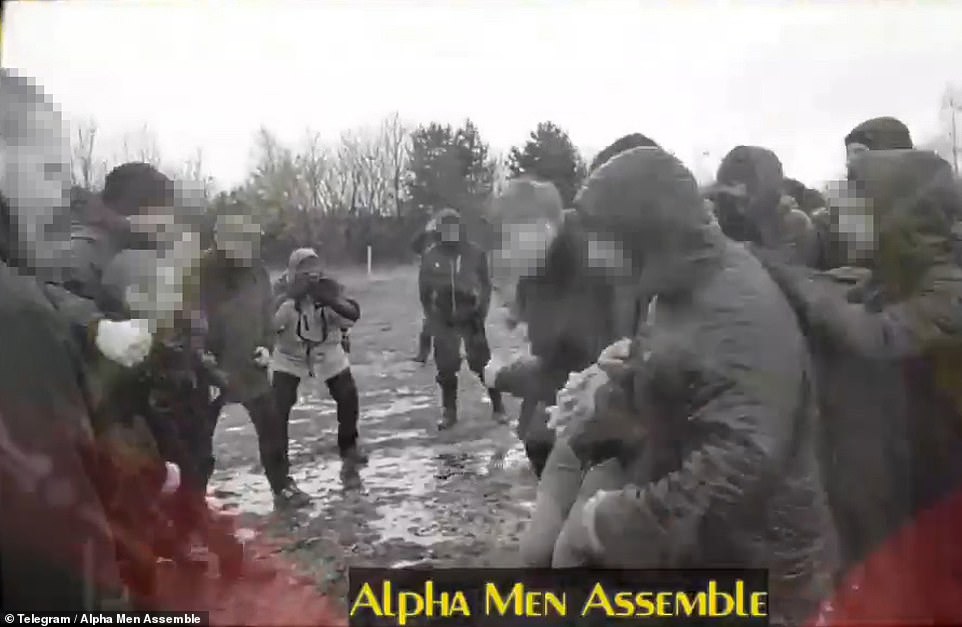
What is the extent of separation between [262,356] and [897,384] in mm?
1126

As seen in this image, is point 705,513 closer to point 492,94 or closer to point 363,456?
point 363,456

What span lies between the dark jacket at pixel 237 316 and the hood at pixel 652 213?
59cm

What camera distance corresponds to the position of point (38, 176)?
165 cm

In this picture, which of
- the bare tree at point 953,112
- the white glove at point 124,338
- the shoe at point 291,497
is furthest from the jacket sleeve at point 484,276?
the bare tree at point 953,112

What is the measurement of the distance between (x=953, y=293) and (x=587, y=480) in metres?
0.71

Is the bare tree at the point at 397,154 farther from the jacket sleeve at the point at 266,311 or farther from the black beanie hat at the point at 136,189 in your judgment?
the black beanie hat at the point at 136,189

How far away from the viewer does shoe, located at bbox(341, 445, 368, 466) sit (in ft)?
5.30

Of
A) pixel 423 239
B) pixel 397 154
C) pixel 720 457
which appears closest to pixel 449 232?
pixel 423 239

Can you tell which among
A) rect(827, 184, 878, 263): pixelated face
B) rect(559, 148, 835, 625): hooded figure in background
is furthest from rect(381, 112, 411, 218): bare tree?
rect(827, 184, 878, 263): pixelated face

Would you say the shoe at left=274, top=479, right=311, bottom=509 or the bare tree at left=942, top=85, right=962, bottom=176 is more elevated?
the bare tree at left=942, top=85, right=962, bottom=176

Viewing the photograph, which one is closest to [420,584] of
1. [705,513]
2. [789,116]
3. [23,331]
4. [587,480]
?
[587,480]

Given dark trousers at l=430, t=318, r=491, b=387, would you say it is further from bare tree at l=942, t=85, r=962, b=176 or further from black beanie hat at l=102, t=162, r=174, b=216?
bare tree at l=942, t=85, r=962, b=176
